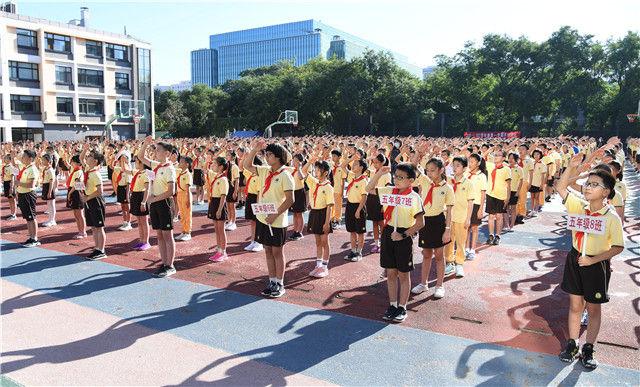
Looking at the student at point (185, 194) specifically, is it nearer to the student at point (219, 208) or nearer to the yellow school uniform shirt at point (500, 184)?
the student at point (219, 208)

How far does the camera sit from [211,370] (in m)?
4.16

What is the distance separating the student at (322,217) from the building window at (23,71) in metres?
41.8

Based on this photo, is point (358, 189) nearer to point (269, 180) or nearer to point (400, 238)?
point (269, 180)

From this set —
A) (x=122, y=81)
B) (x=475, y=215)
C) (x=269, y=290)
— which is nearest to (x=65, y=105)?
(x=122, y=81)

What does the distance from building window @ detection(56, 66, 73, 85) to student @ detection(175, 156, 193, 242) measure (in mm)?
39970

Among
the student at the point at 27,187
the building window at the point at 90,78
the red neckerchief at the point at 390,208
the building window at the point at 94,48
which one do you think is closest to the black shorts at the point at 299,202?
the red neckerchief at the point at 390,208

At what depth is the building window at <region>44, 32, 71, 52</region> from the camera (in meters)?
41.5

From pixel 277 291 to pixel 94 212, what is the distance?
3.56 meters

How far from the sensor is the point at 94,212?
770 cm

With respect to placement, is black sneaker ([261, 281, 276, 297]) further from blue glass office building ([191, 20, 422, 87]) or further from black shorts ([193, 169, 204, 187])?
blue glass office building ([191, 20, 422, 87])

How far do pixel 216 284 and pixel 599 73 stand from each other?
41575 mm

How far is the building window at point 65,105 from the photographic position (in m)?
42.7

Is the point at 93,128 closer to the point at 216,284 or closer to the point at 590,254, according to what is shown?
the point at 216,284

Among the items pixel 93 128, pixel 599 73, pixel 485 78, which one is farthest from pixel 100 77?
pixel 599 73
